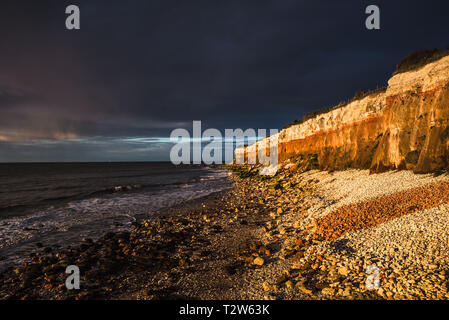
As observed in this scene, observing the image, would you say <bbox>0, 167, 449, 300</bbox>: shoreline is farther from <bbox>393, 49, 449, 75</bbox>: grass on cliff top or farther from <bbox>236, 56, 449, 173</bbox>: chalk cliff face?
<bbox>393, 49, 449, 75</bbox>: grass on cliff top

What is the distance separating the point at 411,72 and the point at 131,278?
95.5 ft

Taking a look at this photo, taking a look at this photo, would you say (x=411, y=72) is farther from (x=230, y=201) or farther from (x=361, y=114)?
(x=230, y=201)

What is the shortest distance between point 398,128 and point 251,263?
20.2m

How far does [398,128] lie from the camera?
62.6 ft

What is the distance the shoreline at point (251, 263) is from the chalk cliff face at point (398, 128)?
4.32 metres

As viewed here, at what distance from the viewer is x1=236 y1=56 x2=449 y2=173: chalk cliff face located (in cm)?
1550

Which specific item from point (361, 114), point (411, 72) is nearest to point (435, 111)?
point (411, 72)

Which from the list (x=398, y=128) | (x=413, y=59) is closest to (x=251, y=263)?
(x=398, y=128)

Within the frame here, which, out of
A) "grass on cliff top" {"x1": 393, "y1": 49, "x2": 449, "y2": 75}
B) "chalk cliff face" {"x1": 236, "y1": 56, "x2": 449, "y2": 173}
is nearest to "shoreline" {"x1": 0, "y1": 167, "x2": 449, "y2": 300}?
"chalk cliff face" {"x1": 236, "y1": 56, "x2": 449, "y2": 173}

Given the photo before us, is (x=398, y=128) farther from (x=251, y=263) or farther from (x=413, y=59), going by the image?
(x=251, y=263)

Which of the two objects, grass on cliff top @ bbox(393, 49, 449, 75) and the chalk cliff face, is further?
grass on cliff top @ bbox(393, 49, 449, 75)

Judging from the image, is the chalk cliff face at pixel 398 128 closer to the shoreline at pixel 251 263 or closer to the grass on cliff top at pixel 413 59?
the grass on cliff top at pixel 413 59

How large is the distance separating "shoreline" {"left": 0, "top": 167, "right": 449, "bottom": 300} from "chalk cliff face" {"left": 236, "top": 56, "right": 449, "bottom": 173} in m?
4.32

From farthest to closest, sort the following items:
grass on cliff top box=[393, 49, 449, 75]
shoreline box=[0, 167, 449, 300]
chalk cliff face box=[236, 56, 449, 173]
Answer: grass on cliff top box=[393, 49, 449, 75]
chalk cliff face box=[236, 56, 449, 173]
shoreline box=[0, 167, 449, 300]
